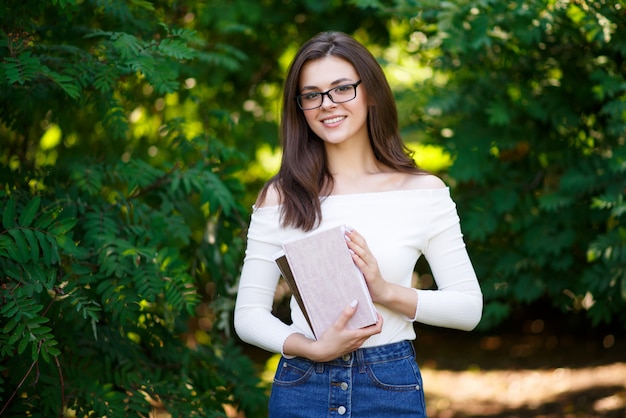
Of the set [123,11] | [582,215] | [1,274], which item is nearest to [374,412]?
[1,274]

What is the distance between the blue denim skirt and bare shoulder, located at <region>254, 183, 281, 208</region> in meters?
0.53

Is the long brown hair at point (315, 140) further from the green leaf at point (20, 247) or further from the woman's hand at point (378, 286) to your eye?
the green leaf at point (20, 247)

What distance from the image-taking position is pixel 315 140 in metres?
2.61

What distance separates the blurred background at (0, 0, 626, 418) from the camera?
279 cm

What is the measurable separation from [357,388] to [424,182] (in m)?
0.71

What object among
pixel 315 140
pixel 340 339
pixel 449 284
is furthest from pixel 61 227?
pixel 449 284

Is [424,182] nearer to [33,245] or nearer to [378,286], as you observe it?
[378,286]

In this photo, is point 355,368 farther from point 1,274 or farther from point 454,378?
point 454,378

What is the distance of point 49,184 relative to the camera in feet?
10.4

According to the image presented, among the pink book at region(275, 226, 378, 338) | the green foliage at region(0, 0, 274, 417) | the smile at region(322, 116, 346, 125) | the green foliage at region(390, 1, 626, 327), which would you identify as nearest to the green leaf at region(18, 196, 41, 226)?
the green foliage at region(0, 0, 274, 417)

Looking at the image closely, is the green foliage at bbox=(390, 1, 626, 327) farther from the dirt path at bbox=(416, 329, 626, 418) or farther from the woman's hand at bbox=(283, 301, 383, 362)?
the woman's hand at bbox=(283, 301, 383, 362)

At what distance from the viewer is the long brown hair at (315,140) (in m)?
2.39

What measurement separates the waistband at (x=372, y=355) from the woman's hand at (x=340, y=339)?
0.06m

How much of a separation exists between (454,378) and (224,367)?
3.37 meters
